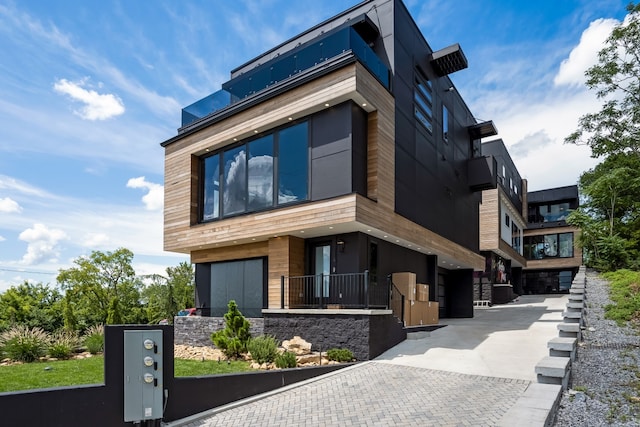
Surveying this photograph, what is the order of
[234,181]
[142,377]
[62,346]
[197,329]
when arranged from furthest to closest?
1. [234,181]
2. [197,329]
3. [62,346]
4. [142,377]

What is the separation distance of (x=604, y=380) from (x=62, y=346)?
11108 millimetres

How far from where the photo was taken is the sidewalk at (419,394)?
6051 mm

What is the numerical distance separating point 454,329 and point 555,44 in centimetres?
1010

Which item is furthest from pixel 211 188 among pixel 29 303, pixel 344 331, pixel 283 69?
pixel 29 303

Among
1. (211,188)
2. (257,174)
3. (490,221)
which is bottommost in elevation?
(490,221)

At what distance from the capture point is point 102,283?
3078cm

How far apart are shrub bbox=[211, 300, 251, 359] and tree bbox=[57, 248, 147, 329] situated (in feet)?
62.9

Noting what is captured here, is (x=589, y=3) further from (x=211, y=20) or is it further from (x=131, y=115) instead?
(x=131, y=115)

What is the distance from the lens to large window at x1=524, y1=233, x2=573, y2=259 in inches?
1474

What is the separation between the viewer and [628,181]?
2034 cm

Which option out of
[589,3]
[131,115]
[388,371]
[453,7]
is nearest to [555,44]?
[589,3]

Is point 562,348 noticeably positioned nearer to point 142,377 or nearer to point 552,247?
point 142,377

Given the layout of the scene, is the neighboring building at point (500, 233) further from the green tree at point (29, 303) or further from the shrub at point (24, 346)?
the green tree at point (29, 303)

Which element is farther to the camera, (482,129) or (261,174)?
(482,129)
